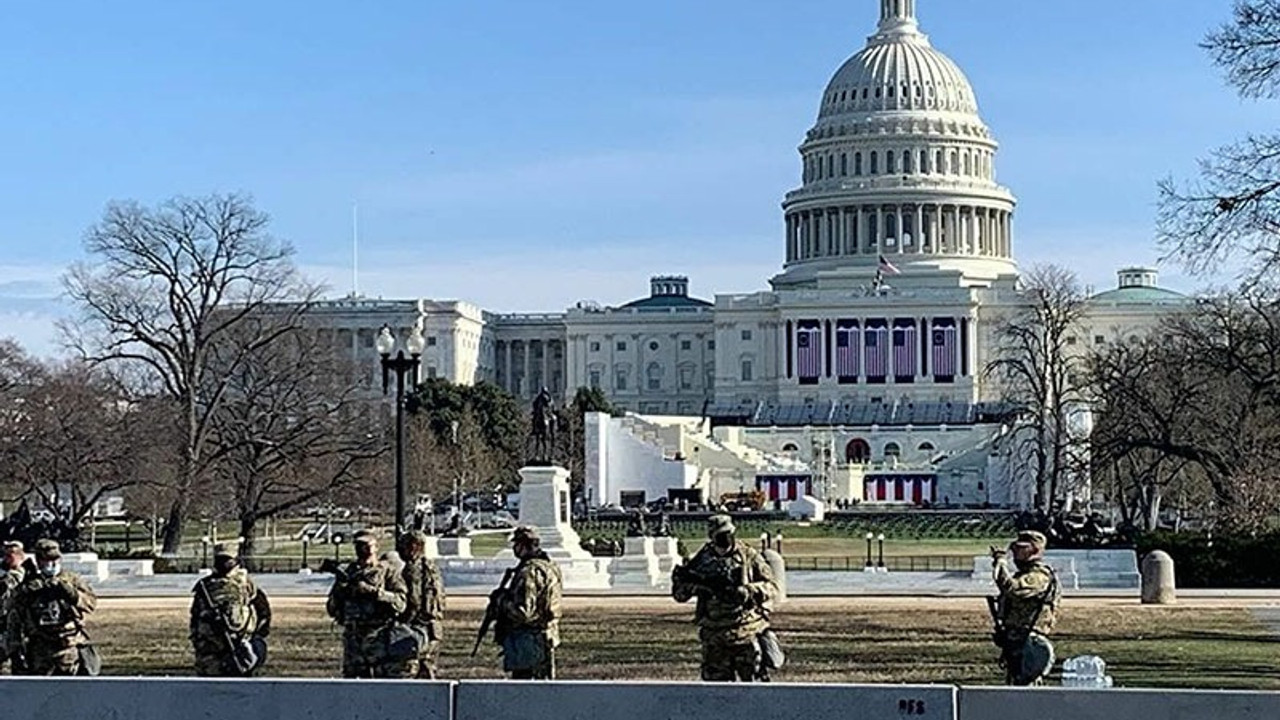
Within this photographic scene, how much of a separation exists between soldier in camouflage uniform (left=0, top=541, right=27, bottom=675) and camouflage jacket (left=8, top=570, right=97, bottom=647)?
351mm

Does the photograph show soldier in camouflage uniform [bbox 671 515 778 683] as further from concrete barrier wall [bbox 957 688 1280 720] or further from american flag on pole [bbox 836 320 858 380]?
american flag on pole [bbox 836 320 858 380]

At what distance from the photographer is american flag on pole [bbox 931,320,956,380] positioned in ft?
516

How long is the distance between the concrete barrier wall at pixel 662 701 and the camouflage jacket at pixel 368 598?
2.77 m

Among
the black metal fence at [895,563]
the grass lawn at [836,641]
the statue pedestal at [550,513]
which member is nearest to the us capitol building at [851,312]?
the black metal fence at [895,563]

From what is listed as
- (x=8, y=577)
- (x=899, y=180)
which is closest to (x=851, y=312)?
(x=899, y=180)

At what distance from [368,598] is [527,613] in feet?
3.81

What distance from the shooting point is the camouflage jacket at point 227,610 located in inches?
656

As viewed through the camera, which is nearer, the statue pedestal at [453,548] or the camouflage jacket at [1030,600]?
the camouflage jacket at [1030,600]

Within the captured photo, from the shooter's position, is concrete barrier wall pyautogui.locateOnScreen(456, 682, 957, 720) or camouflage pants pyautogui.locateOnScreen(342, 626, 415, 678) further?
camouflage pants pyautogui.locateOnScreen(342, 626, 415, 678)

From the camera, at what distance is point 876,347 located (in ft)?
521

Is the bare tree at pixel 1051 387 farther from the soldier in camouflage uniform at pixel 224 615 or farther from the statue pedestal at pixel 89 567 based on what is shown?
the soldier in camouflage uniform at pixel 224 615

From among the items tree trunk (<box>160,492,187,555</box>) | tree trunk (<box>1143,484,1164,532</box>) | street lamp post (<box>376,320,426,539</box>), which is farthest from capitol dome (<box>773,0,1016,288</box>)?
street lamp post (<box>376,320,426,539</box>)

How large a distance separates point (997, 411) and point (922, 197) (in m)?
26.5

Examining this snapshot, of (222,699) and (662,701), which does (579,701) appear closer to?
(662,701)
